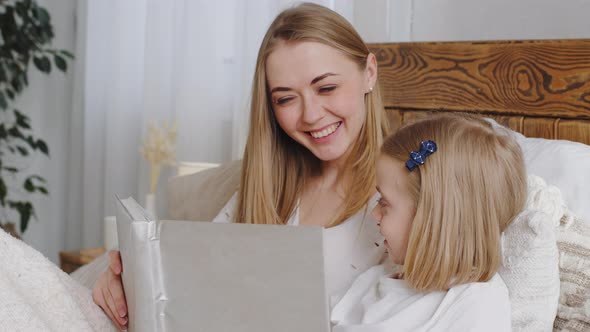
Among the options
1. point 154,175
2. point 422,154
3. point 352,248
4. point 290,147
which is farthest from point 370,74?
point 154,175

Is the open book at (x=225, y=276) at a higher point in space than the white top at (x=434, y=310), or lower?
higher

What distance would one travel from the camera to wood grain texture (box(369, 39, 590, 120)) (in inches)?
64.2

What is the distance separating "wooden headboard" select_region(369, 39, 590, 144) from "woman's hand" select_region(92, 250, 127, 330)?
91 centimetres

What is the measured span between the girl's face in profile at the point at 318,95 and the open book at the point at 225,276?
1.90ft

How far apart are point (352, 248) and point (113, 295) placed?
1.56 ft

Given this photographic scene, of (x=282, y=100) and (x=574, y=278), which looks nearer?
(x=574, y=278)

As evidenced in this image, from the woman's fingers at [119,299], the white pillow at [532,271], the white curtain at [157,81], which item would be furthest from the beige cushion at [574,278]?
the white curtain at [157,81]

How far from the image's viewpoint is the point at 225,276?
91 centimetres

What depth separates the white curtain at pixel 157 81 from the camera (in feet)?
8.75

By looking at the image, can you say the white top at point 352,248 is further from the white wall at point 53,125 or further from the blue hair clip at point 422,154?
the white wall at point 53,125

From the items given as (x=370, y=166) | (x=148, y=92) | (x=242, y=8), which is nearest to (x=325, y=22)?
(x=370, y=166)

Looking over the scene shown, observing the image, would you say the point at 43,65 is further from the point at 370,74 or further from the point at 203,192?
the point at 370,74

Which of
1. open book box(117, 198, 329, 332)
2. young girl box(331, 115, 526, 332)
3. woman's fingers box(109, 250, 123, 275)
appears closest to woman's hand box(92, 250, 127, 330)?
woman's fingers box(109, 250, 123, 275)

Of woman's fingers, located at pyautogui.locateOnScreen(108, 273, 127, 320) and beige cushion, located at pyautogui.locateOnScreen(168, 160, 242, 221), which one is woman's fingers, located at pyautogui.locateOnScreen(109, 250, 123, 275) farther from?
beige cushion, located at pyautogui.locateOnScreen(168, 160, 242, 221)
